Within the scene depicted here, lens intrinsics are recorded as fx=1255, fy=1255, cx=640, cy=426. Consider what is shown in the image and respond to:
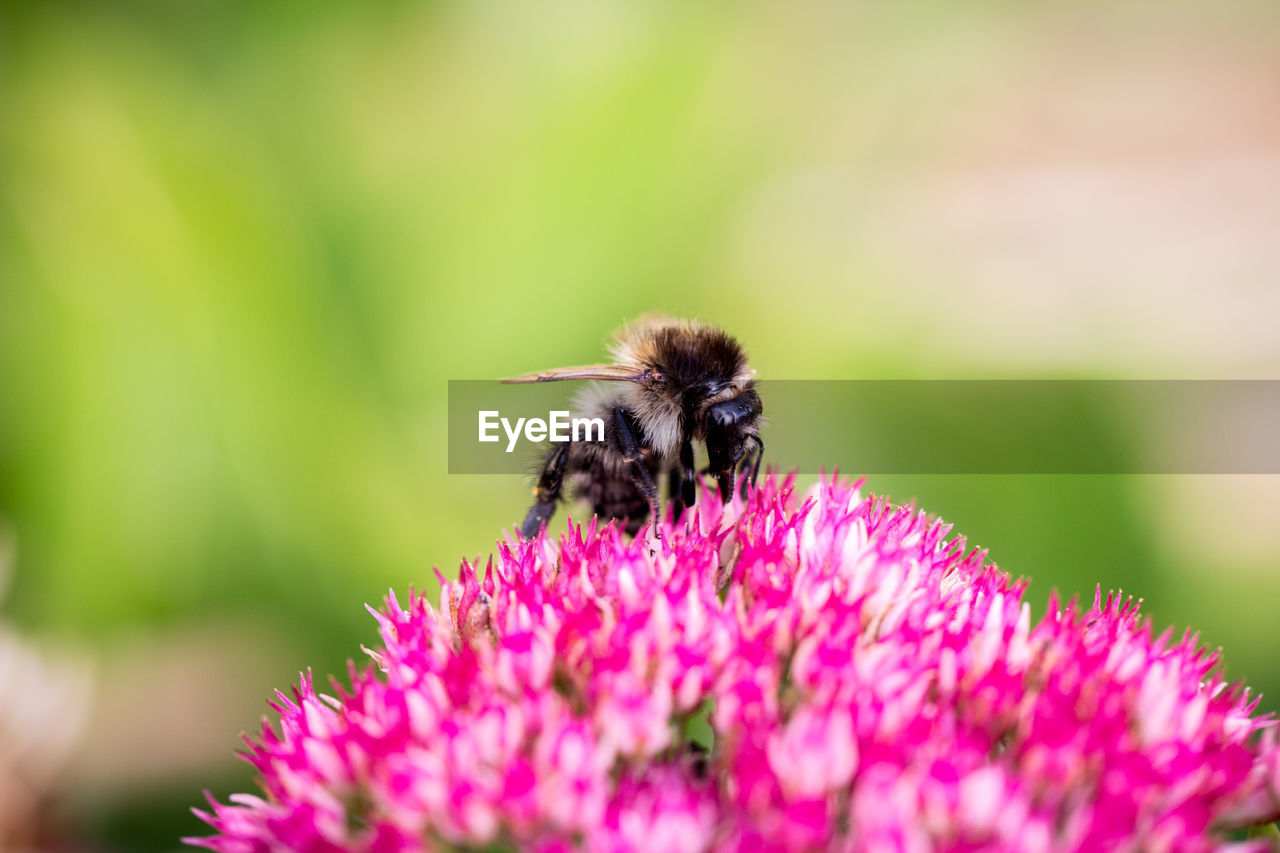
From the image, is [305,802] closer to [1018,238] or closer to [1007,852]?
[1007,852]

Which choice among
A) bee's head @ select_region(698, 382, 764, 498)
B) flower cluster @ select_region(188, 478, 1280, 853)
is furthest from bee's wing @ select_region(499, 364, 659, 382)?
flower cluster @ select_region(188, 478, 1280, 853)

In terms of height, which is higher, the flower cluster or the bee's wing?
the bee's wing

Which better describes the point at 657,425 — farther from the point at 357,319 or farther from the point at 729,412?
the point at 357,319

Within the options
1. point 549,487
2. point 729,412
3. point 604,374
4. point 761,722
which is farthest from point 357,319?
point 761,722

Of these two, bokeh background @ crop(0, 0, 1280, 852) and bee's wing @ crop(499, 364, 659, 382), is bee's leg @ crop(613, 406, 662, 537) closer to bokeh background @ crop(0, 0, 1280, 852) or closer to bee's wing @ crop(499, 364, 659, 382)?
bee's wing @ crop(499, 364, 659, 382)

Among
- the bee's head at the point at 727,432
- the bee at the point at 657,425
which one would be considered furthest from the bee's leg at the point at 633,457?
the bee's head at the point at 727,432

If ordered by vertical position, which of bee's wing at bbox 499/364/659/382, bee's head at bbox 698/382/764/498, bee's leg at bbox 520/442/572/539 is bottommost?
bee's leg at bbox 520/442/572/539
